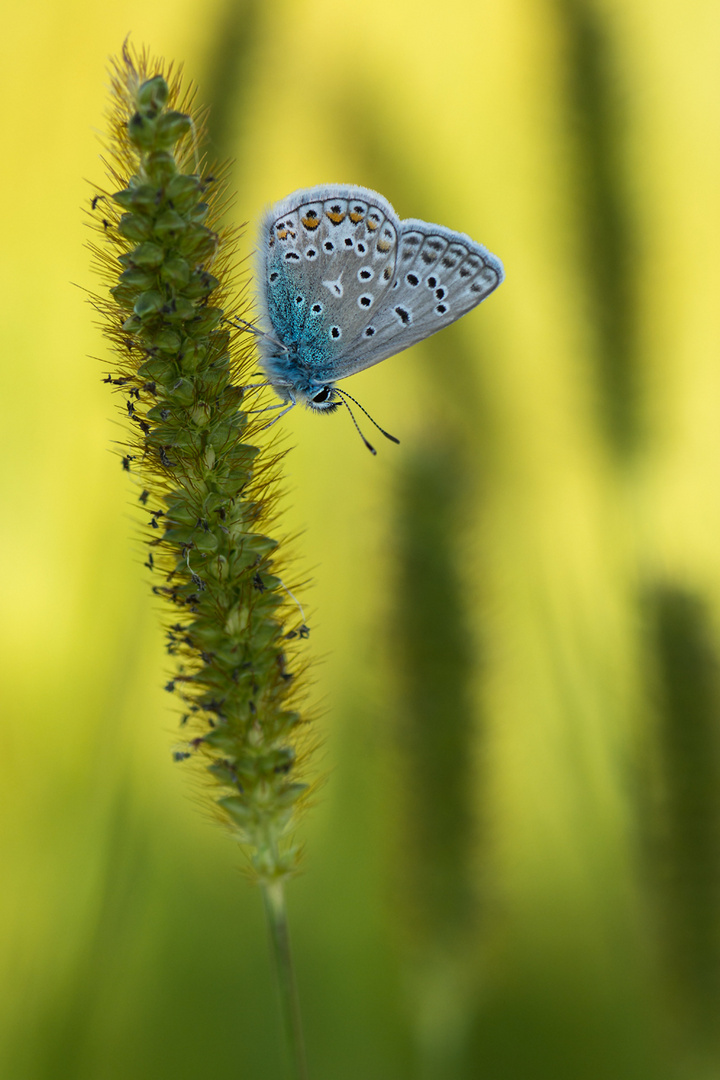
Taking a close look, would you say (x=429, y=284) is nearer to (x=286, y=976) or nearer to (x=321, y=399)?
(x=321, y=399)

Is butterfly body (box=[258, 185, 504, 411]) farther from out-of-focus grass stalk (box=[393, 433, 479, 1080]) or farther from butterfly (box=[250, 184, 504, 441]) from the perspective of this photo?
out-of-focus grass stalk (box=[393, 433, 479, 1080])

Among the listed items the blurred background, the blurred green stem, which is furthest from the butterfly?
the blurred green stem

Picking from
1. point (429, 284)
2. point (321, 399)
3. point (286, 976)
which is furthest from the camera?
point (321, 399)

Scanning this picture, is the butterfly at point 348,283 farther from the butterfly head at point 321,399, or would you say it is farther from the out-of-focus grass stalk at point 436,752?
the out-of-focus grass stalk at point 436,752

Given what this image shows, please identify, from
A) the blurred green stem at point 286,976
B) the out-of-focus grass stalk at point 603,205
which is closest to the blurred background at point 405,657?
the out-of-focus grass stalk at point 603,205

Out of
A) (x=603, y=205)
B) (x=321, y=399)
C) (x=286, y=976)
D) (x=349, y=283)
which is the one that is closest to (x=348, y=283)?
(x=349, y=283)

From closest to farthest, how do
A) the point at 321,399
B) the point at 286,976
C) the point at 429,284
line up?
1. the point at 286,976
2. the point at 429,284
3. the point at 321,399

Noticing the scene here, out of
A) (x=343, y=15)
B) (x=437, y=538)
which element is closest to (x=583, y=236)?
(x=437, y=538)
